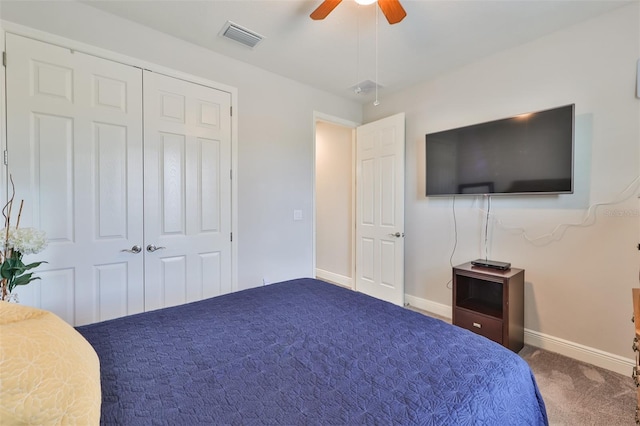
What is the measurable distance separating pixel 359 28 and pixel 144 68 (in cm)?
179

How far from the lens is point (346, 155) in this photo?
4.24 metres

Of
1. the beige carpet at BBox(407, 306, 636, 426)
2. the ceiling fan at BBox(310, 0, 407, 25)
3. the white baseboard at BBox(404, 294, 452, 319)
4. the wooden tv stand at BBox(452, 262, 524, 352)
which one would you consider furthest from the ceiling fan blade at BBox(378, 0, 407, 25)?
the white baseboard at BBox(404, 294, 452, 319)

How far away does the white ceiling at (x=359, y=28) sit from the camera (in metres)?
2.05

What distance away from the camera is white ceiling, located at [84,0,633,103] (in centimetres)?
205

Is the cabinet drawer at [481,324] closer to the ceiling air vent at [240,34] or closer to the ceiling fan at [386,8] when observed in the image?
the ceiling fan at [386,8]

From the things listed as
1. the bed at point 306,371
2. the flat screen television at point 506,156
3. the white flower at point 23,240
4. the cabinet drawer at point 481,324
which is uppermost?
the flat screen television at point 506,156

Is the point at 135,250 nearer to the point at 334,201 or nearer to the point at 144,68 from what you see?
the point at 144,68

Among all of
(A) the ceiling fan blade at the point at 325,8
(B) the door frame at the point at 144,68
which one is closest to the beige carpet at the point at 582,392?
(B) the door frame at the point at 144,68

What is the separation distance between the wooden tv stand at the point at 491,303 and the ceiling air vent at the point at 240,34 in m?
2.75

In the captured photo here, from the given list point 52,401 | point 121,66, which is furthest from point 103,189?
point 52,401

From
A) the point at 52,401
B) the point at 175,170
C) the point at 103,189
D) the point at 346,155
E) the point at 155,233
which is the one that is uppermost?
the point at 346,155

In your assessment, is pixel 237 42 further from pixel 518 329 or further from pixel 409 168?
pixel 518 329

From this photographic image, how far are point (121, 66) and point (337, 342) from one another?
2551mm

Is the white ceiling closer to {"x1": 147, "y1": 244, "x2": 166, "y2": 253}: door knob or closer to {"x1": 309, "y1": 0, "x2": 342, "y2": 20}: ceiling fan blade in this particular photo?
{"x1": 309, "y1": 0, "x2": 342, "y2": 20}: ceiling fan blade
